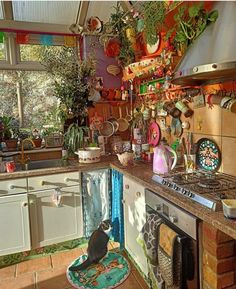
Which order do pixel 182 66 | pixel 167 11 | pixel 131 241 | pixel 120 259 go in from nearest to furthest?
pixel 182 66 < pixel 167 11 < pixel 131 241 < pixel 120 259

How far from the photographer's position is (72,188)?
2316 mm

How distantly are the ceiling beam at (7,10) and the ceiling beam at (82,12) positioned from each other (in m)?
0.66

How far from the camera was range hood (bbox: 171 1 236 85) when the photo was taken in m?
1.21

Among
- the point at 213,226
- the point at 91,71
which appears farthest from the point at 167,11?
the point at 213,226

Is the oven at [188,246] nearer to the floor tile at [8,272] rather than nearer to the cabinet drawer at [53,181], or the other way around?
the cabinet drawer at [53,181]

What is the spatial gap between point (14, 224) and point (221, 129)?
183 cm

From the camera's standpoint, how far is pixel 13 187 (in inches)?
83.3

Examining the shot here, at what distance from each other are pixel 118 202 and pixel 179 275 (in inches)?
41.9

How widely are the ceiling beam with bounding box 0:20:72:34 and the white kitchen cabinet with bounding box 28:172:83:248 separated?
61.5 inches

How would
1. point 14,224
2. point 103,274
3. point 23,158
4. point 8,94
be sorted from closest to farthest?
point 103,274, point 14,224, point 23,158, point 8,94

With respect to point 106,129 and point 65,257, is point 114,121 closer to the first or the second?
point 106,129

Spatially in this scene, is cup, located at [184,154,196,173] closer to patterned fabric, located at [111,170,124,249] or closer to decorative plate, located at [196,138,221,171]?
decorative plate, located at [196,138,221,171]

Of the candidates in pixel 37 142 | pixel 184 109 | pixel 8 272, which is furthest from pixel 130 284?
pixel 37 142

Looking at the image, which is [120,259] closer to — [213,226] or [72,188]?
[72,188]
